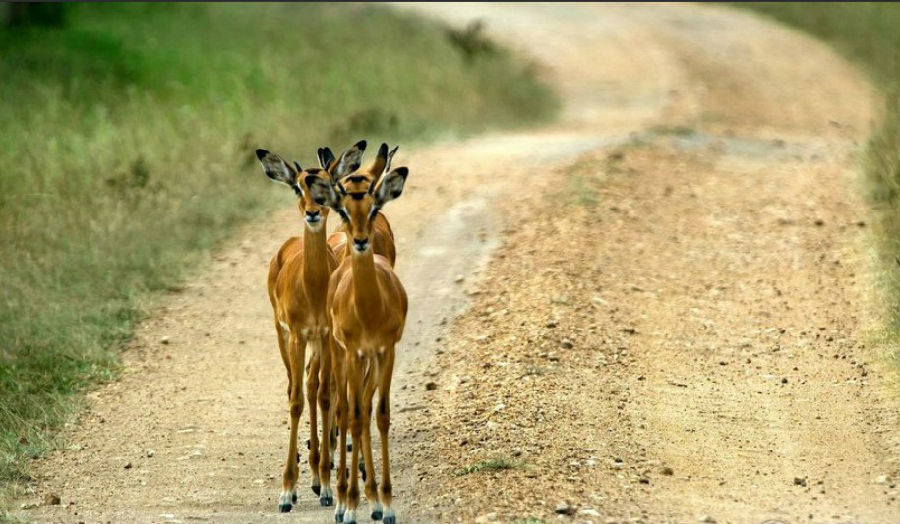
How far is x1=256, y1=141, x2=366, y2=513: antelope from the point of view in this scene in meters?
8.14

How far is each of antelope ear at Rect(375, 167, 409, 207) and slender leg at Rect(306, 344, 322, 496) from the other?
112 centimetres

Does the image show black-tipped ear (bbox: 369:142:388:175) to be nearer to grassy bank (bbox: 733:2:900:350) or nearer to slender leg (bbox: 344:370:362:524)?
slender leg (bbox: 344:370:362:524)

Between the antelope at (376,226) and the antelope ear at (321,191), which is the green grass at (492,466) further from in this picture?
the antelope ear at (321,191)

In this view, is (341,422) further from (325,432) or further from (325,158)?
(325,158)

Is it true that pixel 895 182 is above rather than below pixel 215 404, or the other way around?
above

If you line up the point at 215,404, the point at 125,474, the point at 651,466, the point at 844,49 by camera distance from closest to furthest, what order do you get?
the point at 651,466, the point at 125,474, the point at 215,404, the point at 844,49

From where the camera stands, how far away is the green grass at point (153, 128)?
38.7 ft

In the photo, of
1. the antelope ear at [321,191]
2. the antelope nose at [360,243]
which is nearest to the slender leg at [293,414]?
the antelope ear at [321,191]

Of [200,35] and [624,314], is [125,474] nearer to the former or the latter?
[624,314]

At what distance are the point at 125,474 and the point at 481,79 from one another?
15506 mm

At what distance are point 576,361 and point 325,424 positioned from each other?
2862 millimetres

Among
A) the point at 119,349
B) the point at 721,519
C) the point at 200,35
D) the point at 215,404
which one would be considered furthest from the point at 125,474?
the point at 200,35

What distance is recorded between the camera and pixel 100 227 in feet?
46.5

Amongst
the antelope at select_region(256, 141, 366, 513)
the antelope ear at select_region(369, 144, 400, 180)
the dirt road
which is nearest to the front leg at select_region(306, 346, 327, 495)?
the antelope at select_region(256, 141, 366, 513)
